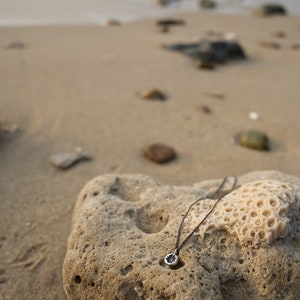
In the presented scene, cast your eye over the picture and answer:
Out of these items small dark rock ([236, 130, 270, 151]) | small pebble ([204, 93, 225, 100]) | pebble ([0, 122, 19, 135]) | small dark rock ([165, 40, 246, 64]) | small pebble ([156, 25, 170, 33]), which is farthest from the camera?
small pebble ([156, 25, 170, 33])

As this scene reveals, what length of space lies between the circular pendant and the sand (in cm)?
75

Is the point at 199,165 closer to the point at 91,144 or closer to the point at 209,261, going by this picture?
the point at 91,144

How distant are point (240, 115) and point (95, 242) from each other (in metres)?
2.59

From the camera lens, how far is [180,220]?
6.70 ft

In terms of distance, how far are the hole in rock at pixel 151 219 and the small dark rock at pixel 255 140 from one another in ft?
5.34

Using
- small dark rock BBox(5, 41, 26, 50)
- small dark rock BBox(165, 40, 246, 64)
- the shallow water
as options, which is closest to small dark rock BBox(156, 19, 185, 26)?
the shallow water

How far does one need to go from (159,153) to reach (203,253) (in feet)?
5.15

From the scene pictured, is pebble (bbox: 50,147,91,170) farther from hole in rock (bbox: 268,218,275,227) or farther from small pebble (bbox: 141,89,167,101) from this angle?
hole in rock (bbox: 268,218,275,227)

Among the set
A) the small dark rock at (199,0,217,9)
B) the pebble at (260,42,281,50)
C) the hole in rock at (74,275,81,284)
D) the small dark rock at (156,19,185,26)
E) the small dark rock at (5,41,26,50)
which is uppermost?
the hole in rock at (74,275,81,284)

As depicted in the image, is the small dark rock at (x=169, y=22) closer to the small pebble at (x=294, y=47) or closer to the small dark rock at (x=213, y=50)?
the small dark rock at (x=213, y=50)

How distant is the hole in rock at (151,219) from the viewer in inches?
83.1

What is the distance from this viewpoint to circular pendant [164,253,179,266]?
5.88 feet

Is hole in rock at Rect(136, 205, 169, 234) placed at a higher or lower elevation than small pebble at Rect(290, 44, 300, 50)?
higher

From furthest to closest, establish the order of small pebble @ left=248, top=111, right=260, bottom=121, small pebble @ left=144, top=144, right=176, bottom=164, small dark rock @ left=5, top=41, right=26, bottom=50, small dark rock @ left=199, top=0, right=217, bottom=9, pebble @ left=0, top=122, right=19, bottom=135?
small dark rock @ left=199, top=0, right=217, bottom=9, small dark rock @ left=5, top=41, right=26, bottom=50, small pebble @ left=248, top=111, right=260, bottom=121, pebble @ left=0, top=122, right=19, bottom=135, small pebble @ left=144, top=144, right=176, bottom=164
